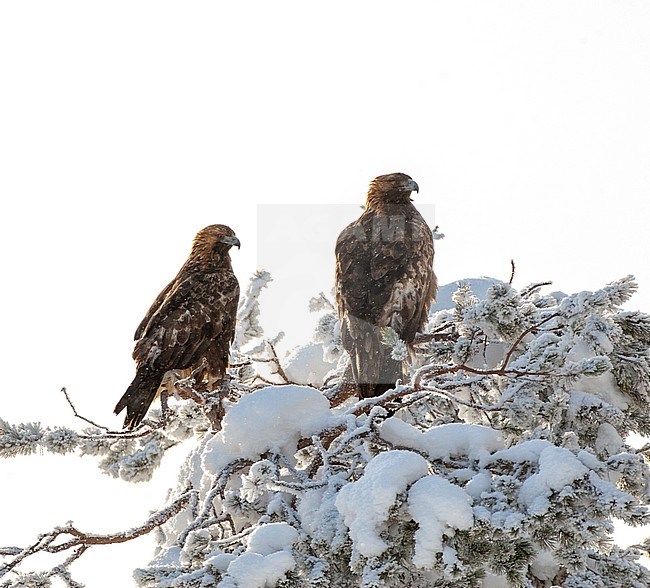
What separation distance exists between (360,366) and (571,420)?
1.95m

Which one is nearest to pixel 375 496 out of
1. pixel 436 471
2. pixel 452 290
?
pixel 436 471

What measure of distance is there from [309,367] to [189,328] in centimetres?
193

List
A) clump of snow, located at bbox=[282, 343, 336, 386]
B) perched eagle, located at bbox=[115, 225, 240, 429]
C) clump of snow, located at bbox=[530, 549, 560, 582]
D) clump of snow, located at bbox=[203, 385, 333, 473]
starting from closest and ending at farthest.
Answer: clump of snow, located at bbox=[530, 549, 560, 582], clump of snow, located at bbox=[203, 385, 333, 473], perched eagle, located at bbox=[115, 225, 240, 429], clump of snow, located at bbox=[282, 343, 336, 386]

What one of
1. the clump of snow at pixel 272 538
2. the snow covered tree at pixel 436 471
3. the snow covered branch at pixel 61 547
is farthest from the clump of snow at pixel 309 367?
the clump of snow at pixel 272 538

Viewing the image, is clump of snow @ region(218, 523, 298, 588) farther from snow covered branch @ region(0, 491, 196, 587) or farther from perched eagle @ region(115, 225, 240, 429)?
perched eagle @ region(115, 225, 240, 429)

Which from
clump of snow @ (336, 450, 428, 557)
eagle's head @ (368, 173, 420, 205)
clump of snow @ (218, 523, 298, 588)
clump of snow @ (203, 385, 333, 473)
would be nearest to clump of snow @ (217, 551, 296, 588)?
clump of snow @ (218, 523, 298, 588)

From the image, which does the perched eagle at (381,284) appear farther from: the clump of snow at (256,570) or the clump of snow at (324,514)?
the clump of snow at (256,570)

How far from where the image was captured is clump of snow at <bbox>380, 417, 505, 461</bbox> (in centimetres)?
489

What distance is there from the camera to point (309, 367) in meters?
10.1

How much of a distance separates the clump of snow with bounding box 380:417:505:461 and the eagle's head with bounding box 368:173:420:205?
4.25m

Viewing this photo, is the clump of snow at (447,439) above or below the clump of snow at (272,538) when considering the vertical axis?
above

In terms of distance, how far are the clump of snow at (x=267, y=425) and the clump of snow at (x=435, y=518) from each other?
1505 millimetres

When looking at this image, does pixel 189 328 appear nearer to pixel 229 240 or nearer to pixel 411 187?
pixel 229 240

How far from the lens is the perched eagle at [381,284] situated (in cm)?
731
